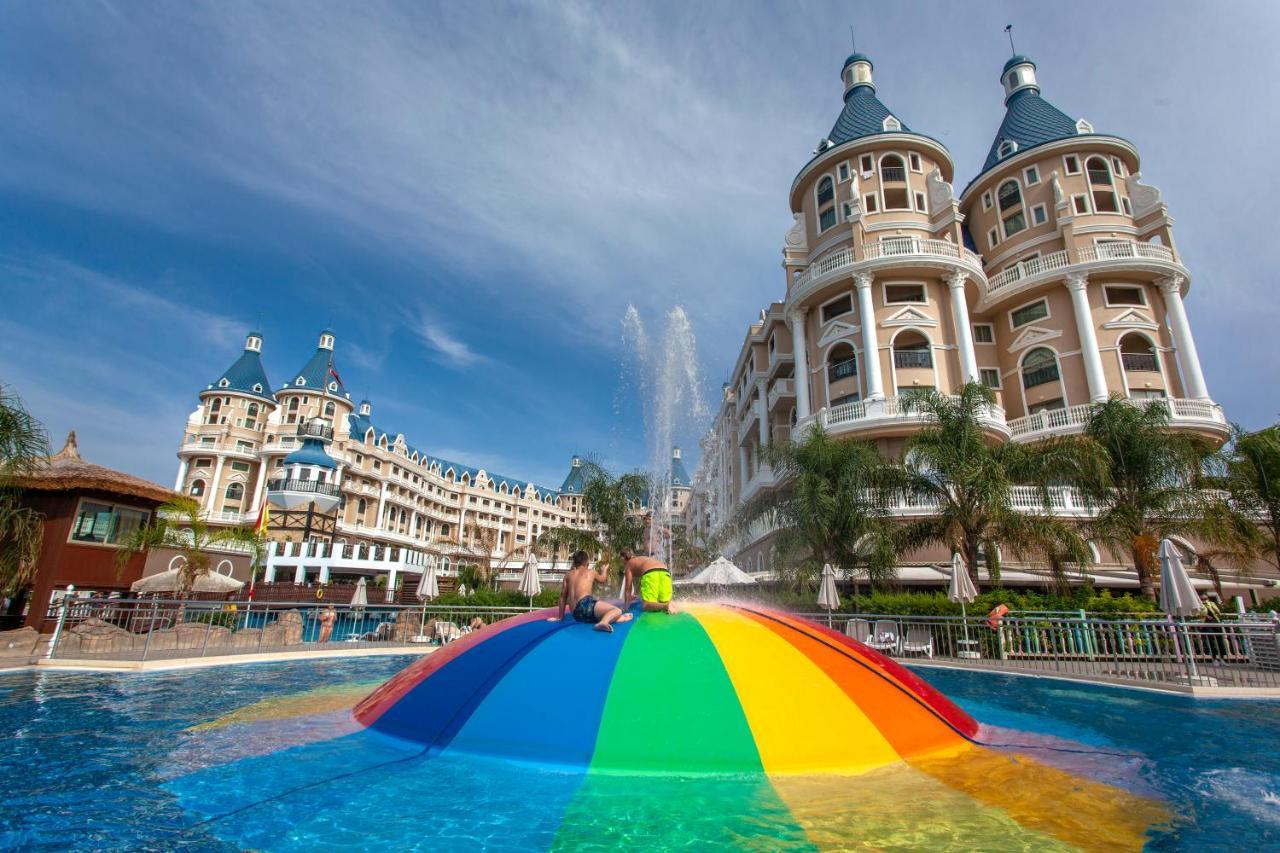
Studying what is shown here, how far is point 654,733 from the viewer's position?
19.4 feet

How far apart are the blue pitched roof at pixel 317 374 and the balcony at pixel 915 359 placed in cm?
6559

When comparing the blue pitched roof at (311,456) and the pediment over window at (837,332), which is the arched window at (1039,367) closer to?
the pediment over window at (837,332)

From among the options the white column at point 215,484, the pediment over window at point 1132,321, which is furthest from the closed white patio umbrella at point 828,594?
the white column at point 215,484

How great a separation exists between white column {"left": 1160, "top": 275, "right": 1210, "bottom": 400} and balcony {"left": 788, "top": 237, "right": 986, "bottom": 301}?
10.0 metres

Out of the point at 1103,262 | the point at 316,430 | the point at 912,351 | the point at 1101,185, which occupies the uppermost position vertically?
the point at 1101,185

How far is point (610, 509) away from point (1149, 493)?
78.5 feet

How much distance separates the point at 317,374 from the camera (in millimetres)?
75812

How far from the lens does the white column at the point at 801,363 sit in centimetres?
3622

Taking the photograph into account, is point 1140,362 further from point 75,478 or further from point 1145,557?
point 75,478

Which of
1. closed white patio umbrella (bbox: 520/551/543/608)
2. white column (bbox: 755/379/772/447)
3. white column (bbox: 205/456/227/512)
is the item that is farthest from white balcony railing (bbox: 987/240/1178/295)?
white column (bbox: 205/456/227/512)

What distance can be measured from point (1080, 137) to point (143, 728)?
49738 mm

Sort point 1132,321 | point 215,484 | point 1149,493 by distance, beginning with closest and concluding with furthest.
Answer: point 1149,493 < point 1132,321 < point 215,484

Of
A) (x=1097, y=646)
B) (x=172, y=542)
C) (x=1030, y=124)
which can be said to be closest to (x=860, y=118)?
(x=1030, y=124)

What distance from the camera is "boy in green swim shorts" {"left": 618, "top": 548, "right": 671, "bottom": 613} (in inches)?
305
